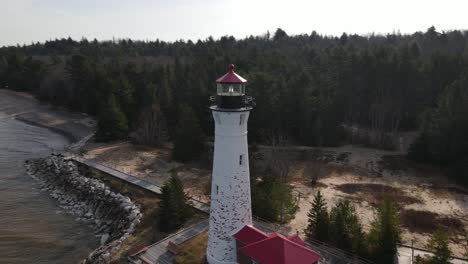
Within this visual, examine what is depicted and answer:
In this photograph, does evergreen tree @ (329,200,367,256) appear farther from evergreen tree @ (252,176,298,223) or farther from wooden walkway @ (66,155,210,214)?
wooden walkway @ (66,155,210,214)

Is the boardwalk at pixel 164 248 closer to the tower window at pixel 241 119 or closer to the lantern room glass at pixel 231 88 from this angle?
the tower window at pixel 241 119

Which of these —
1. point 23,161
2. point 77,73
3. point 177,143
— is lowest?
point 23,161

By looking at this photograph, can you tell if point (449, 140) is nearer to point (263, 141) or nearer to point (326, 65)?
point (263, 141)

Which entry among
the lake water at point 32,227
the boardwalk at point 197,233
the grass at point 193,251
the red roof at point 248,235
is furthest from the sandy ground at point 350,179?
the lake water at point 32,227

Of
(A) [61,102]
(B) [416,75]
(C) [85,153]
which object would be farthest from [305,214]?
(A) [61,102]

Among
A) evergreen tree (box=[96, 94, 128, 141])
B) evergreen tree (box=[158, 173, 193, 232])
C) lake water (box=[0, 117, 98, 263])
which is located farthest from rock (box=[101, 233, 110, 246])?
evergreen tree (box=[96, 94, 128, 141])

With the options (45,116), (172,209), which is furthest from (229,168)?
(45,116)
